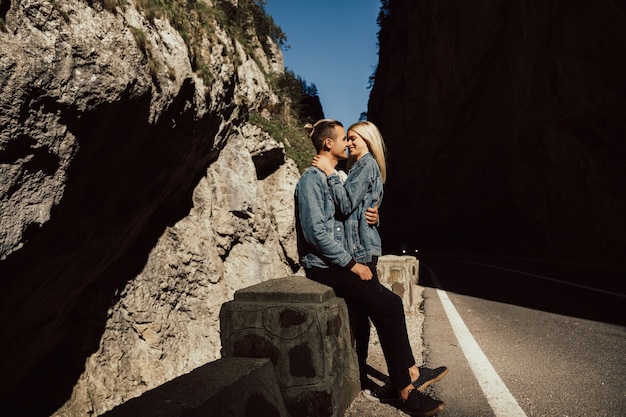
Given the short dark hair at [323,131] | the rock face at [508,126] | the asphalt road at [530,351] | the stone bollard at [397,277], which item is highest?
the rock face at [508,126]

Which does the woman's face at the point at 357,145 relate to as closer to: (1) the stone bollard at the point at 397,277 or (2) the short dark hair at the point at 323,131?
(2) the short dark hair at the point at 323,131

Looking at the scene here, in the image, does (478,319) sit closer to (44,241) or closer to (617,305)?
(617,305)

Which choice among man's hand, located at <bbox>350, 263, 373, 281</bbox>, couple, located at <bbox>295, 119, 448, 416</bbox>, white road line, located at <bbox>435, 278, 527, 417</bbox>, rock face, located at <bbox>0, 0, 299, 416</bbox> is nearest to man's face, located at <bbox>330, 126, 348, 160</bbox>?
couple, located at <bbox>295, 119, 448, 416</bbox>

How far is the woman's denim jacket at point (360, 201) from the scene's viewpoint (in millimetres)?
2740

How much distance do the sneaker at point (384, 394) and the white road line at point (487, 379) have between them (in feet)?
2.18

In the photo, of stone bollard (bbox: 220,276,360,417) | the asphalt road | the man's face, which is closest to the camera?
stone bollard (bbox: 220,276,360,417)

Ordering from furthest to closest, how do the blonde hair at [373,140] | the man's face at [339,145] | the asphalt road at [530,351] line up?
the blonde hair at [373,140] → the man's face at [339,145] → the asphalt road at [530,351]

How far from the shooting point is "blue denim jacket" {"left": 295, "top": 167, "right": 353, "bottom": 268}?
2.62m

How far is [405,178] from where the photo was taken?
4188 cm

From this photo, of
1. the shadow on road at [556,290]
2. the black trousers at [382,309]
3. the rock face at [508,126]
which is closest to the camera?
the black trousers at [382,309]

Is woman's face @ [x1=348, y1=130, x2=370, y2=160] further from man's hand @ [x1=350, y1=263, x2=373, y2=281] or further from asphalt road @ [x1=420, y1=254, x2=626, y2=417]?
asphalt road @ [x1=420, y1=254, x2=626, y2=417]

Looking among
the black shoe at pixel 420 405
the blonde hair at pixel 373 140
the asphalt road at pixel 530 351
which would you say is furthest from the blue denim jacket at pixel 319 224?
the asphalt road at pixel 530 351

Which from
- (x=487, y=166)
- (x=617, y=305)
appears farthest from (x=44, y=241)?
(x=487, y=166)

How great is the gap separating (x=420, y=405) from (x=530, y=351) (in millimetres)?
2093
